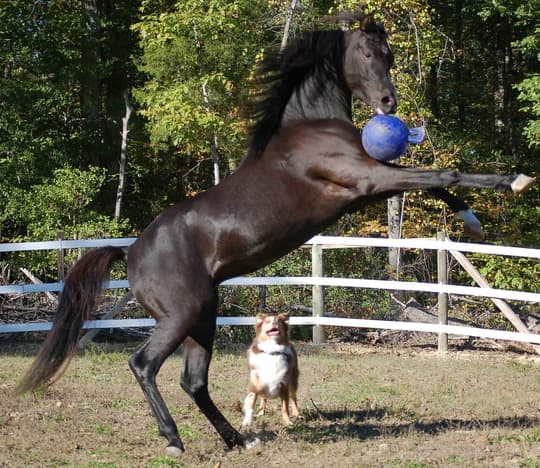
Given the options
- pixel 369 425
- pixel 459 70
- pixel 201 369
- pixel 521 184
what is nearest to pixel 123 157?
pixel 459 70

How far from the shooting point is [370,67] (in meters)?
6.23

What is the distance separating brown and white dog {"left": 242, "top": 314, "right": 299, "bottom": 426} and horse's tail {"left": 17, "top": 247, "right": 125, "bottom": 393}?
1.39 meters

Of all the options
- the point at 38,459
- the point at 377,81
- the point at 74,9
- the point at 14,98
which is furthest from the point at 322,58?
the point at 74,9

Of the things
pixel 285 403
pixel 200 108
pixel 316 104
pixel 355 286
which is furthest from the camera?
pixel 200 108

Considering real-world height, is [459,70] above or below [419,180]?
above

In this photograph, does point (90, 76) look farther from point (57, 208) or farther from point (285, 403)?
point (285, 403)

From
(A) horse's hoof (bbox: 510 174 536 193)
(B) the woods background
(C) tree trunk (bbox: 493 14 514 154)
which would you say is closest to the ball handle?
(A) horse's hoof (bbox: 510 174 536 193)

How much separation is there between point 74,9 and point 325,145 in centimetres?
2060

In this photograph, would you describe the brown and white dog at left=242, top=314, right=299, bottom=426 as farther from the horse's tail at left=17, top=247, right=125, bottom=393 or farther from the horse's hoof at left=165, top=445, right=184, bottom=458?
the horse's tail at left=17, top=247, right=125, bottom=393

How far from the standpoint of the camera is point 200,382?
21.8ft

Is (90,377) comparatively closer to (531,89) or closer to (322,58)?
(322,58)

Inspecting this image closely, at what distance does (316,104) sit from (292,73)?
12.2 inches

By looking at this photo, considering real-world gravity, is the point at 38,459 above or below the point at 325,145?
below

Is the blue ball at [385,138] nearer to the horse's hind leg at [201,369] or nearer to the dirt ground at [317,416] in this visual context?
the horse's hind leg at [201,369]
